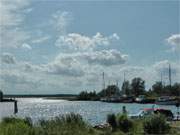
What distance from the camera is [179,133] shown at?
831 inches

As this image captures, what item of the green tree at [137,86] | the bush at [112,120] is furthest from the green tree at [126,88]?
the bush at [112,120]

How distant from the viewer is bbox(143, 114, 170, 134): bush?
21453mm

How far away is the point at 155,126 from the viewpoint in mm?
21469

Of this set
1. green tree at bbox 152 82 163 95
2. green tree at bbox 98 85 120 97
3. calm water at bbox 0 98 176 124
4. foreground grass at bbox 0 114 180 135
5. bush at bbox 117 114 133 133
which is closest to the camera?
foreground grass at bbox 0 114 180 135

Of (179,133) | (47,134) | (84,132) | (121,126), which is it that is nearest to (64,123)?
(84,132)

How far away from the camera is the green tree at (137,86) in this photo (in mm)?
178462

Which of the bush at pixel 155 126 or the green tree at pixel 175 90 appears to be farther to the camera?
the green tree at pixel 175 90

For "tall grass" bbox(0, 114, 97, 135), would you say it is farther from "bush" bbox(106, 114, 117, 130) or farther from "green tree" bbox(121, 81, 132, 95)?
"green tree" bbox(121, 81, 132, 95)

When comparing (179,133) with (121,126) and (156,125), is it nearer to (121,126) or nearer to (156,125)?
(156,125)

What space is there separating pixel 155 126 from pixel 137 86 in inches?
6327

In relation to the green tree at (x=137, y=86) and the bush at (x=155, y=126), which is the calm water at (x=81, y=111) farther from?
the green tree at (x=137, y=86)

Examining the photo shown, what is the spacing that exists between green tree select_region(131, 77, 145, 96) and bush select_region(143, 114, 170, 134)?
157 meters

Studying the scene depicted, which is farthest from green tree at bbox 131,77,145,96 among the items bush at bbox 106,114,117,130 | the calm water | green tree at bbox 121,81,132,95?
bush at bbox 106,114,117,130

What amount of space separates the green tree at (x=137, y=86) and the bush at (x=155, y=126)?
157 metres
